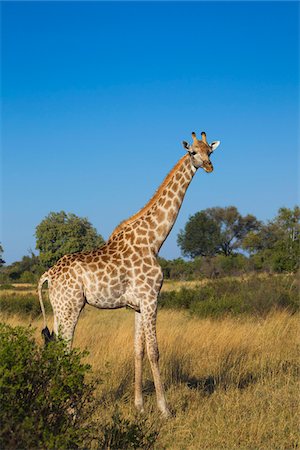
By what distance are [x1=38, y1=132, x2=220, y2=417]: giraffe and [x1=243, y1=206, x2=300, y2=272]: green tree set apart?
2060cm

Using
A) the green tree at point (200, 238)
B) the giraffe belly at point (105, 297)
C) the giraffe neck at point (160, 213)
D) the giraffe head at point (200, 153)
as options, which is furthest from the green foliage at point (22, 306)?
the green tree at point (200, 238)

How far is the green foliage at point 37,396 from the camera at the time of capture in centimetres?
425

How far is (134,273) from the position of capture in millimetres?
6672

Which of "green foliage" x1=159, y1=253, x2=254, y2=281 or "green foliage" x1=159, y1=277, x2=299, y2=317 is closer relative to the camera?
"green foliage" x1=159, y1=277, x2=299, y2=317

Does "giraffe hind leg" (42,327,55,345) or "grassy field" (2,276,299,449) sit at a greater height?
"giraffe hind leg" (42,327,55,345)

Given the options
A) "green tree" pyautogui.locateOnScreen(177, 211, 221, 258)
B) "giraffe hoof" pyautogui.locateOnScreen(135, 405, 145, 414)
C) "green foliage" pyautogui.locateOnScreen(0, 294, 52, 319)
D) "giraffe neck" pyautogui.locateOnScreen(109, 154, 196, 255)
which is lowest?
"giraffe hoof" pyautogui.locateOnScreen(135, 405, 145, 414)

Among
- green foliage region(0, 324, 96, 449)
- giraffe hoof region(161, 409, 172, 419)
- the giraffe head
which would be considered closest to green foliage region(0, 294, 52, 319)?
giraffe hoof region(161, 409, 172, 419)

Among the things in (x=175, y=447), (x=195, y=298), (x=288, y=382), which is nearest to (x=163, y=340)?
(x=288, y=382)

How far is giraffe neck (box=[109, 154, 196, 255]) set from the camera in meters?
6.95

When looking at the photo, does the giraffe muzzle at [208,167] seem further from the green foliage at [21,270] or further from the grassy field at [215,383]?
Result: the green foliage at [21,270]

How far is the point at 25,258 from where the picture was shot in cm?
5553

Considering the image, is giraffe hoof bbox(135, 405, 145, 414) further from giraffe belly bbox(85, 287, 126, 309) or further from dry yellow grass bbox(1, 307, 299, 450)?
giraffe belly bbox(85, 287, 126, 309)

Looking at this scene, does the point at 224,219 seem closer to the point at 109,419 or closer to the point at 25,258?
the point at 25,258

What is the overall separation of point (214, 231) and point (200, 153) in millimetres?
60820
